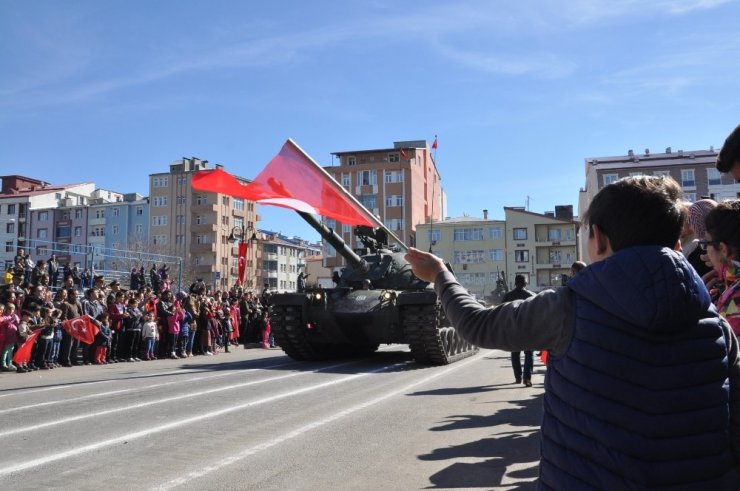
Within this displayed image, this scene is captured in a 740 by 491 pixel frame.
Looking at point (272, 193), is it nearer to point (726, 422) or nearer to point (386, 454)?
point (386, 454)

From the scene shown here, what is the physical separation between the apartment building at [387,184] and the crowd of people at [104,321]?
4650cm

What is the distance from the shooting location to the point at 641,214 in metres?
2.08

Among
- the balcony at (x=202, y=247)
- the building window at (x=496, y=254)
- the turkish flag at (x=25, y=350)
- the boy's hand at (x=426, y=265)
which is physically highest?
the balcony at (x=202, y=247)

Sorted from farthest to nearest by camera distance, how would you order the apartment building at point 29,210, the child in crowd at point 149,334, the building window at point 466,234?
the apartment building at point 29,210 < the building window at point 466,234 < the child in crowd at point 149,334

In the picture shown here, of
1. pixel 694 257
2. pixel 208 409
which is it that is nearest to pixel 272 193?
pixel 208 409

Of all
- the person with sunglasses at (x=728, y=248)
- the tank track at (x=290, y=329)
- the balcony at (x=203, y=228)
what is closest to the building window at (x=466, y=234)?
the balcony at (x=203, y=228)

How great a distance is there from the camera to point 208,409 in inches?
324

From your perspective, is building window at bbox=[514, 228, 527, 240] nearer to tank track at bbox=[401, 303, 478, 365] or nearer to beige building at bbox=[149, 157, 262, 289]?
beige building at bbox=[149, 157, 262, 289]

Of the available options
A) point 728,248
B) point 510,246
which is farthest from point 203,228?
point 728,248

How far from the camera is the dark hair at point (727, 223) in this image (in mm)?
3076

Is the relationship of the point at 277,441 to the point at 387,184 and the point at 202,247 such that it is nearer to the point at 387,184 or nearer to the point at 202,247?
the point at 387,184

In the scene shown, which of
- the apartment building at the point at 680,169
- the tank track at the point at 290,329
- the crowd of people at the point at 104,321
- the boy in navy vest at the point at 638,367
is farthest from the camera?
the apartment building at the point at 680,169

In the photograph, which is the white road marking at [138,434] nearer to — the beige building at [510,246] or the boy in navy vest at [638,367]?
the boy in navy vest at [638,367]

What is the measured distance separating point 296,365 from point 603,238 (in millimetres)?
13136
